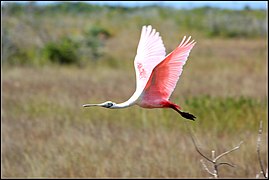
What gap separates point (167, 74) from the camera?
917mm

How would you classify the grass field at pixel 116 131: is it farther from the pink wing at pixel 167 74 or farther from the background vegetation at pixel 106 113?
the pink wing at pixel 167 74

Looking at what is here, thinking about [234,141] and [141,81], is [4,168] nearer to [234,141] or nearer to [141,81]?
[234,141]

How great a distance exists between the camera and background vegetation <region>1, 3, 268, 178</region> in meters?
4.80

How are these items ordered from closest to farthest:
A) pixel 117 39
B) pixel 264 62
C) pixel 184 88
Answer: pixel 184 88 → pixel 264 62 → pixel 117 39

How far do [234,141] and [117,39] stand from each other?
1471cm

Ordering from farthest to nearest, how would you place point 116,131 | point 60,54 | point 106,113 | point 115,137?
point 60,54, point 106,113, point 116,131, point 115,137

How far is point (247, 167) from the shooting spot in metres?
4.66

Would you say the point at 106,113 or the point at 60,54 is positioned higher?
the point at 60,54

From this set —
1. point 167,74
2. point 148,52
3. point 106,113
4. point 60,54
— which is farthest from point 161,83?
point 60,54

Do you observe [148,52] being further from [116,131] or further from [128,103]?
[116,131]

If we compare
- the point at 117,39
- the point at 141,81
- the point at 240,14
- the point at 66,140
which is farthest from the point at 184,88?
the point at 240,14

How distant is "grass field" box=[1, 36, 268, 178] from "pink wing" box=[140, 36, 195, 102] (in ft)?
7.15

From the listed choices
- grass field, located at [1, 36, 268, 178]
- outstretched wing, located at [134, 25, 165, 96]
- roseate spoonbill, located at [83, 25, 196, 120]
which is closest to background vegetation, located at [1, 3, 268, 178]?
grass field, located at [1, 36, 268, 178]

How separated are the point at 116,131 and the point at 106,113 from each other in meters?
0.51
